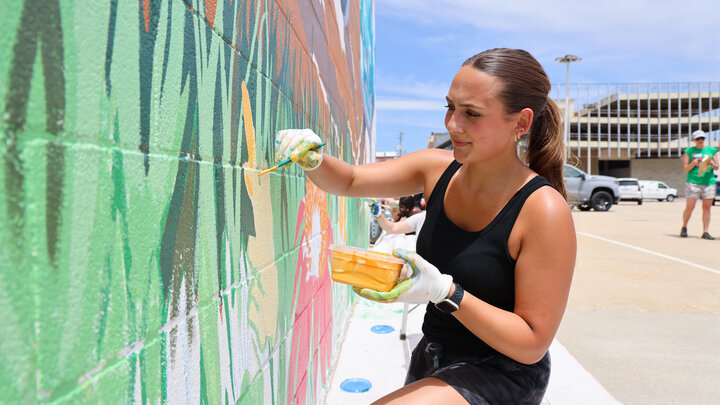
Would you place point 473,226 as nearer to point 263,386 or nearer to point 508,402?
point 508,402

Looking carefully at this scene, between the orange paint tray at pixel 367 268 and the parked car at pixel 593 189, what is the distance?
17.7 m

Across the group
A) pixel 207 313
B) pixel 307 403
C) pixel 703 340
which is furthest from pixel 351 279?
pixel 703 340

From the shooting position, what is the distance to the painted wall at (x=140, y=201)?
575mm

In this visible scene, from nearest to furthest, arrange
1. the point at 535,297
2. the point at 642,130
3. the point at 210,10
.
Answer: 1. the point at 210,10
2. the point at 535,297
3. the point at 642,130

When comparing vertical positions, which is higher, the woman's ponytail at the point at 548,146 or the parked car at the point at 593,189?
the woman's ponytail at the point at 548,146

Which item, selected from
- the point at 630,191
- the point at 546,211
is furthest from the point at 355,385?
the point at 630,191

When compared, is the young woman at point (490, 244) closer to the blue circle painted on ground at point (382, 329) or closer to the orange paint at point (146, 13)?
the orange paint at point (146, 13)

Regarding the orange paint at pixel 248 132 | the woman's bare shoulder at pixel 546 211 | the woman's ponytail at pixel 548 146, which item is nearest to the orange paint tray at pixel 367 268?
the orange paint at pixel 248 132

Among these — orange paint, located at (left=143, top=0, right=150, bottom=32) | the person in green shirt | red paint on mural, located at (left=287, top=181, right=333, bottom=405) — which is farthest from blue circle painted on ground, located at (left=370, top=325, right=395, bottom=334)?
the person in green shirt

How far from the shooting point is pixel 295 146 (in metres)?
1.64

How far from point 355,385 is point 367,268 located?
1.90m

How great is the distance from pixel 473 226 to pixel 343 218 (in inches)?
92.3

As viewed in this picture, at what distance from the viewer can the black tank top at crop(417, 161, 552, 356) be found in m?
1.60

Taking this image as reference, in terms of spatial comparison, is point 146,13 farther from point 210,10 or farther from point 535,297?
point 535,297
